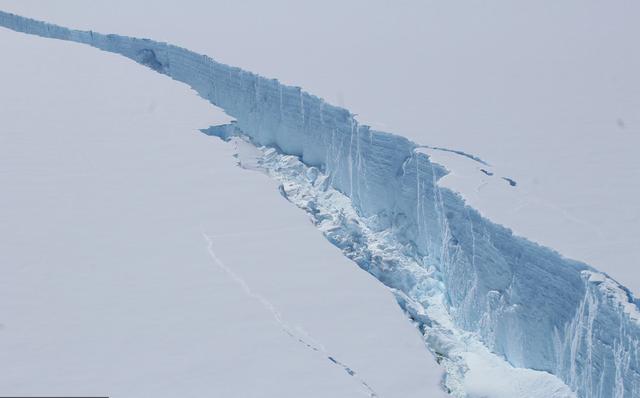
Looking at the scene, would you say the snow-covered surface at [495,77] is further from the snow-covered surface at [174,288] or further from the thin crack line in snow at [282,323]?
the thin crack line in snow at [282,323]

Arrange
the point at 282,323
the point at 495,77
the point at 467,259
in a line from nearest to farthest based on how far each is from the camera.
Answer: the point at 282,323 < the point at 467,259 < the point at 495,77

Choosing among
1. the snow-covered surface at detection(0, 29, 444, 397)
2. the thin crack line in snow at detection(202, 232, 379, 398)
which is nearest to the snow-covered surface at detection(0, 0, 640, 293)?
the snow-covered surface at detection(0, 29, 444, 397)

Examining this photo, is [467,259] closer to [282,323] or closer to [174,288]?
[282,323]

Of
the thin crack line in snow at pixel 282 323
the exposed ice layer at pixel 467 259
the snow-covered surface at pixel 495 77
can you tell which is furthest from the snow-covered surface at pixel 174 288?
the snow-covered surface at pixel 495 77

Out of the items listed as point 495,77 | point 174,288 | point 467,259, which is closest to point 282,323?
point 174,288

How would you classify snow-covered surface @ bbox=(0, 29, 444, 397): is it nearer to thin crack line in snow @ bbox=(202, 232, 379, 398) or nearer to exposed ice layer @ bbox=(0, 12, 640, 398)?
thin crack line in snow @ bbox=(202, 232, 379, 398)

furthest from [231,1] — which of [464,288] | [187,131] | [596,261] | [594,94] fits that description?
[596,261]
